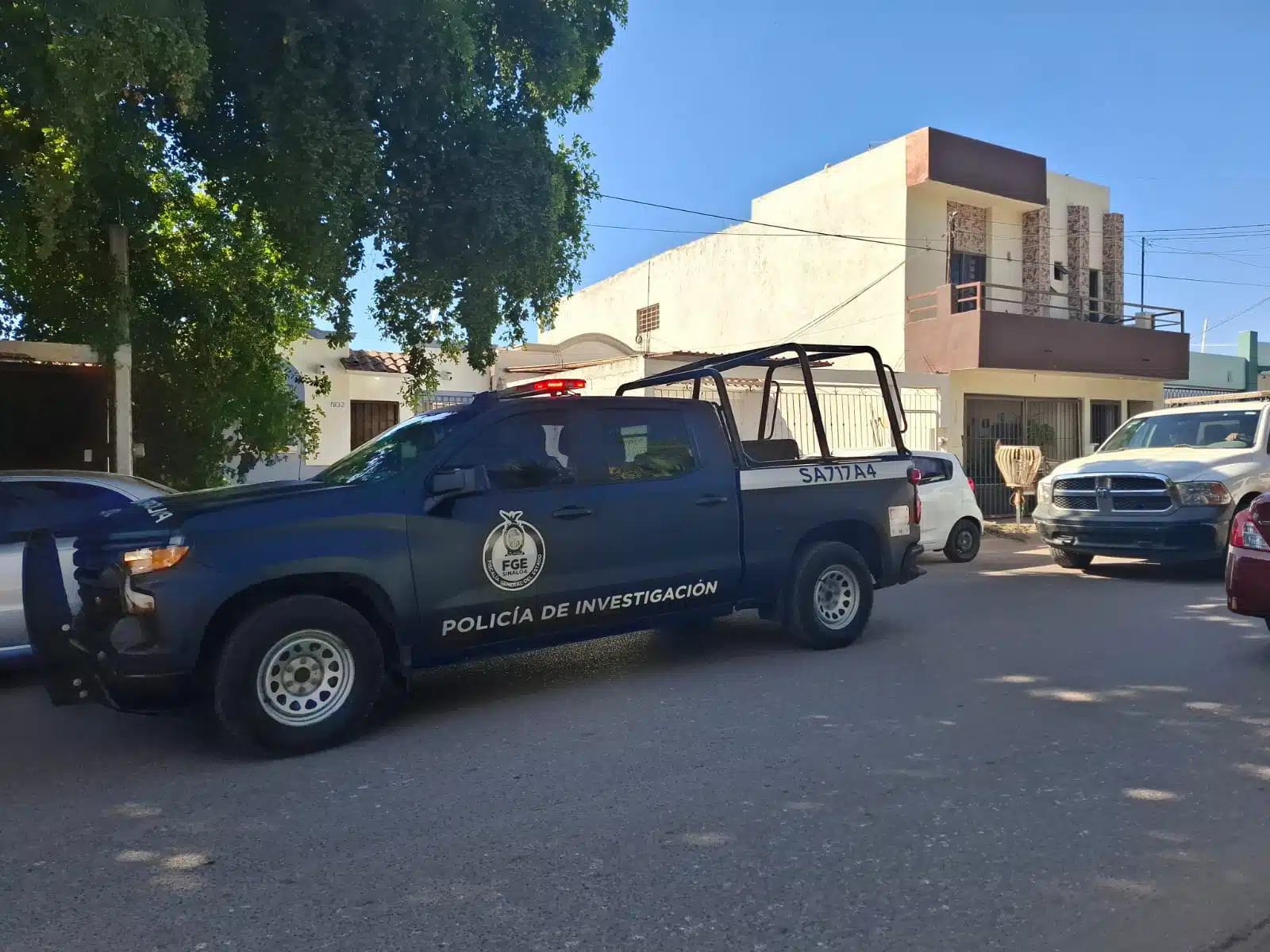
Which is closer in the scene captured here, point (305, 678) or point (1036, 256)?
point (305, 678)

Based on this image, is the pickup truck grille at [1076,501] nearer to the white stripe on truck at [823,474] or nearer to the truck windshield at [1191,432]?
the truck windshield at [1191,432]

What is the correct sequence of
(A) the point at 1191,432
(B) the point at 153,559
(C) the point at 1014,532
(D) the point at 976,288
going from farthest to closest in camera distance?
(D) the point at 976,288, (C) the point at 1014,532, (A) the point at 1191,432, (B) the point at 153,559

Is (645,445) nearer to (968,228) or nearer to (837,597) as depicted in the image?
(837,597)

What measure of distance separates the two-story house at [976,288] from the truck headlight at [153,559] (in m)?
15.8

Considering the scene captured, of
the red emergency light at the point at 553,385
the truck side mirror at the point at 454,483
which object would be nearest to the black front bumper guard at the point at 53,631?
the truck side mirror at the point at 454,483

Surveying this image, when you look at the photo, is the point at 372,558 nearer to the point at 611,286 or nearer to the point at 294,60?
the point at 294,60

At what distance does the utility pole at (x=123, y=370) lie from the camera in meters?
9.93

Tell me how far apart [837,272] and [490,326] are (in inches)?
533

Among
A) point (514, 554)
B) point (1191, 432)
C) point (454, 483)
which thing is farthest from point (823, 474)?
point (1191, 432)

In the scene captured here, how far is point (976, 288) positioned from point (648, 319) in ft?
42.3

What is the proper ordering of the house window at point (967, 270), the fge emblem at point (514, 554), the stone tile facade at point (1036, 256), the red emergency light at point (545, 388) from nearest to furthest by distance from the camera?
the fge emblem at point (514, 554) → the red emergency light at point (545, 388) → the house window at point (967, 270) → the stone tile facade at point (1036, 256)

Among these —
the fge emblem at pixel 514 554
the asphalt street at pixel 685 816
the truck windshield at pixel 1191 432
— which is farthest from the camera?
the truck windshield at pixel 1191 432

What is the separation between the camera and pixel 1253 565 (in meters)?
6.51

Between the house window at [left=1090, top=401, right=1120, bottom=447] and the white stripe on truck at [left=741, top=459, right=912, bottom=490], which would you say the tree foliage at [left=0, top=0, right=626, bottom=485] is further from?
the house window at [left=1090, top=401, right=1120, bottom=447]
